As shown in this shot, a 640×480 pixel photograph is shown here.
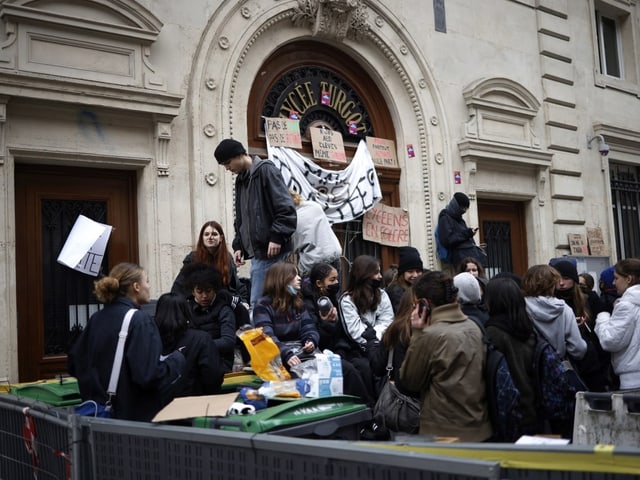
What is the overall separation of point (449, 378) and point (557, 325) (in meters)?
1.82

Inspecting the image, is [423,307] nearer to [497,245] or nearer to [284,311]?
[284,311]

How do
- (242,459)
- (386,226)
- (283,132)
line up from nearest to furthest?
(242,459) < (283,132) < (386,226)

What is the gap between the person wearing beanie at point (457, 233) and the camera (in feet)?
34.9

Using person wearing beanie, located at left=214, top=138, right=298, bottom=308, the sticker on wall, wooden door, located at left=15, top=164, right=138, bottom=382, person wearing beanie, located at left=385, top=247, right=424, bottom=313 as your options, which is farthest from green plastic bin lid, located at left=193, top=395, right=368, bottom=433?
the sticker on wall

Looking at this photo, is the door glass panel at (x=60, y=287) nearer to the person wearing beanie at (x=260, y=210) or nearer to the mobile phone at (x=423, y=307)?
the person wearing beanie at (x=260, y=210)

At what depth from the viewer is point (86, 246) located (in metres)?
7.42

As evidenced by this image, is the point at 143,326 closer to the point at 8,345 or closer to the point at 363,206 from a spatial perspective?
the point at 8,345

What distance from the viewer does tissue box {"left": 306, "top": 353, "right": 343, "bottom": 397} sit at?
461 centimetres

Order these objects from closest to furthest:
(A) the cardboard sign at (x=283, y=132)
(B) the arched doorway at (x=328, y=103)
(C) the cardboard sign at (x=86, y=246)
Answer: (C) the cardboard sign at (x=86, y=246), (A) the cardboard sign at (x=283, y=132), (B) the arched doorway at (x=328, y=103)

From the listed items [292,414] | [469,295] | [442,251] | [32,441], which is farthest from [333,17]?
[32,441]

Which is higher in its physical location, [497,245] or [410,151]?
[410,151]

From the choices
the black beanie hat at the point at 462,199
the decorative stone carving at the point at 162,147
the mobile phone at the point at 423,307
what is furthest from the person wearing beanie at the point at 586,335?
the decorative stone carving at the point at 162,147

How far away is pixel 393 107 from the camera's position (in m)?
11.1

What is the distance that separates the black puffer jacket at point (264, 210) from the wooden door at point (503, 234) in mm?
6449
